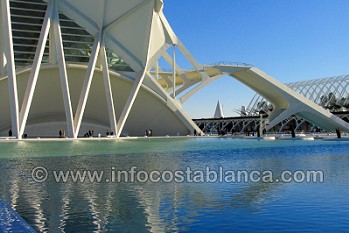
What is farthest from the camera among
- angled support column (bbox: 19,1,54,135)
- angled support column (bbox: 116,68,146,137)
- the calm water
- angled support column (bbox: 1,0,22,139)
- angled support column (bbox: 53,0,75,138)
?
angled support column (bbox: 116,68,146,137)

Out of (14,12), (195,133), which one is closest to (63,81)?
(14,12)

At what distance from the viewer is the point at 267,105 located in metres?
97.4

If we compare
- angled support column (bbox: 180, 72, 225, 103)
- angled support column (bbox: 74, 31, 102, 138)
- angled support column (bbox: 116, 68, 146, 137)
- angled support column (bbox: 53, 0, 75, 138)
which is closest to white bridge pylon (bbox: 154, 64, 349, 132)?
angled support column (bbox: 180, 72, 225, 103)

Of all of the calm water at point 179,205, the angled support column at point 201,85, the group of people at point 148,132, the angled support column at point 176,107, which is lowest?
the calm water at point 179,205

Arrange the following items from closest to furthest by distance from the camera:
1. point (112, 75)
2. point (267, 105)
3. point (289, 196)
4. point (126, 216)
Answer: point (126, 216), point (289, 196), point (112, 75), point (267, 105)

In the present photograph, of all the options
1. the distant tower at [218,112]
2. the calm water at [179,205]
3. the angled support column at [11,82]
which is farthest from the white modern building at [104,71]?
the distant tower at [218,112]

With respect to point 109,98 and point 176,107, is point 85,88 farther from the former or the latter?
point 176,107

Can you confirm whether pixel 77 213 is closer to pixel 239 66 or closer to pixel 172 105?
pixel 172 105

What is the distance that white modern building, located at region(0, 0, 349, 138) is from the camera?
40000 millimetres

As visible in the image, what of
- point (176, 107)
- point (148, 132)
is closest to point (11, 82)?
point (148, 132)

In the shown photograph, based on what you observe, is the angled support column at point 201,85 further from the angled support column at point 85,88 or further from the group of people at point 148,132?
the angled support column at point 85,88

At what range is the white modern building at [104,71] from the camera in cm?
4000

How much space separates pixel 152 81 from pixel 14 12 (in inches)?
561

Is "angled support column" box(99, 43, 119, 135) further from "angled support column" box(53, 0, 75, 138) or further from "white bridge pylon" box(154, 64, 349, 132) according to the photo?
"white bridge pylon" box(154, 64, 349, 132)
